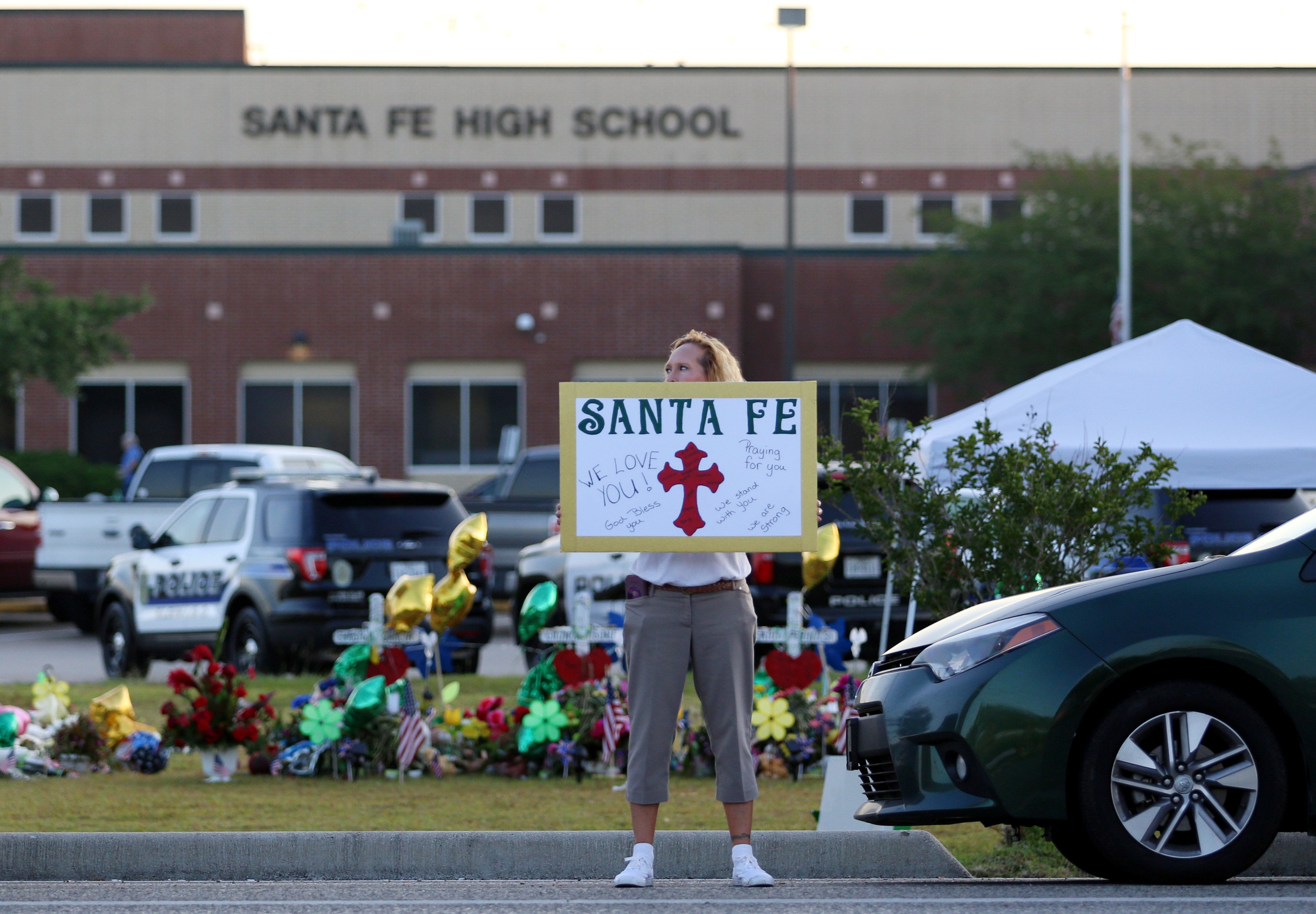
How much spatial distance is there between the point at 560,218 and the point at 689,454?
34984 millimetres

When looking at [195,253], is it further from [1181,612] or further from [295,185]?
[1181,612]

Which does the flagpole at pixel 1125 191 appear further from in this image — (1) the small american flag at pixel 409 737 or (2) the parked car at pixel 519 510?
(1) the small american flag at pixel 409 737

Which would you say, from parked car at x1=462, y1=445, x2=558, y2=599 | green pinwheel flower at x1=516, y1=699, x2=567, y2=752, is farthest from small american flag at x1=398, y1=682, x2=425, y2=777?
parked car at x1=462, y1=445, x2=558, y2=599

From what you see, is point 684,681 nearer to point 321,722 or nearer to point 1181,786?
point 1181,786

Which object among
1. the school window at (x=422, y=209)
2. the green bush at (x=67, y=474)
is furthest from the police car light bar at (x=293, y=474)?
the school window at (x=422, y=209)

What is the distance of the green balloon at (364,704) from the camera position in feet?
32.0

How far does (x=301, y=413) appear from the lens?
125 ft

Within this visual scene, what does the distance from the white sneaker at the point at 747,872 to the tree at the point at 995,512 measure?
6.67ft

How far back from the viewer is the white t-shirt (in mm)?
6223

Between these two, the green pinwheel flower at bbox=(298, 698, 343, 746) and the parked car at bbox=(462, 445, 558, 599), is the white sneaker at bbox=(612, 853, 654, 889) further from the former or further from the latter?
the parked car at bbox=(462, 445, 558, 599)

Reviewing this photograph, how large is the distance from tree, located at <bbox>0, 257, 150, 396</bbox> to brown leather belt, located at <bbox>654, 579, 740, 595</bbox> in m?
25.3

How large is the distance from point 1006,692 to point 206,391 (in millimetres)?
33288

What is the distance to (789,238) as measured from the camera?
30938 mm

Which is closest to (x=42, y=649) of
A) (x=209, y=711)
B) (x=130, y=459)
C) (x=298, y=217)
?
(x=209, y=711)
